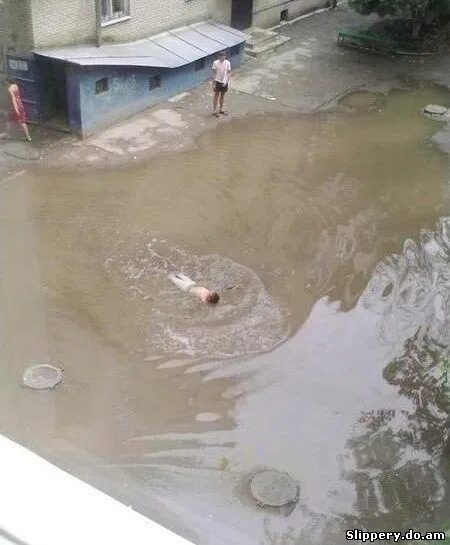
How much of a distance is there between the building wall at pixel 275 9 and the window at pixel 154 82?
5932 mm

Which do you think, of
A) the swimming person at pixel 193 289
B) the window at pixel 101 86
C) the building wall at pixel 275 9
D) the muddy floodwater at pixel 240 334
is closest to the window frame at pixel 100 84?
the window at pixel 101 86

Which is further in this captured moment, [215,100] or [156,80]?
[156,80]

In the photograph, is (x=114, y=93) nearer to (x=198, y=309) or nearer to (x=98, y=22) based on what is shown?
(x=98, y=22)

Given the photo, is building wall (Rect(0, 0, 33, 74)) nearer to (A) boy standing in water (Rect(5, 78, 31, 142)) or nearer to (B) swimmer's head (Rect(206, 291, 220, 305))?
(A) boy standing in water (Rect(5, 78, 31, 142))

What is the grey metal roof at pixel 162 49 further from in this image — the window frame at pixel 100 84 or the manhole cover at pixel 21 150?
the manhole cover at pixel 21 150

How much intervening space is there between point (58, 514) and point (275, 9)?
20.2m

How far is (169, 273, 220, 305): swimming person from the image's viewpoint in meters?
9.04

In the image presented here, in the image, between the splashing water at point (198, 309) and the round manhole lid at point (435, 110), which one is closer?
the splashing water at point (198, 309)

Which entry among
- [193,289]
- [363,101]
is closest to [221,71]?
[363,101]

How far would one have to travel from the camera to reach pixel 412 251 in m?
11.0

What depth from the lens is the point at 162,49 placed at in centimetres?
1570

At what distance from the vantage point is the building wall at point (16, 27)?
1291 cm

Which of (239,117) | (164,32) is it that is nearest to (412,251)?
(239,117)

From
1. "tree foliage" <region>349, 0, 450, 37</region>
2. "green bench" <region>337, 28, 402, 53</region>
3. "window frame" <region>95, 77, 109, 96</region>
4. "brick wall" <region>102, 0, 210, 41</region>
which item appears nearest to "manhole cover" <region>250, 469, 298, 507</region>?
"window frame" <region>95, 77, 109, 96</region>
